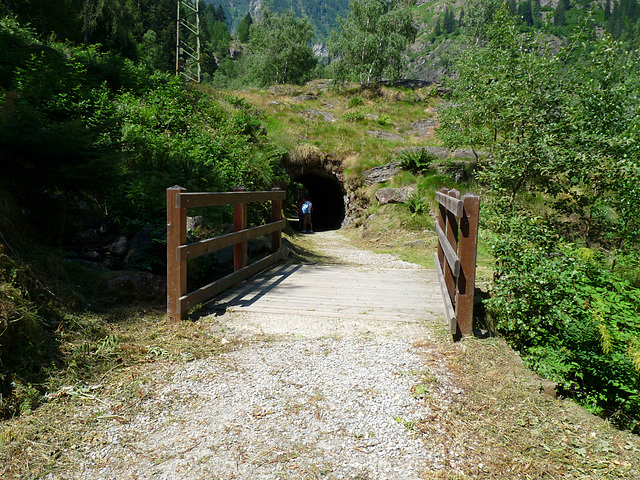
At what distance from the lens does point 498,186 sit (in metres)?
7.62

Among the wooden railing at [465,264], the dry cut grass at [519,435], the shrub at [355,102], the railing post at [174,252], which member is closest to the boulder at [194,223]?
the railing post at [174,252]

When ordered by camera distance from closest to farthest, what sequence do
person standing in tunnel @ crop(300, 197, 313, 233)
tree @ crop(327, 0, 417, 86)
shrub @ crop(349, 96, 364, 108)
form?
1. person standing in tunnel @ crop(300, 197, 313, 233)
2. shrub @ crop(349, 96, 364, 108)
3. tree @ crop(327, 0, 417, 86)

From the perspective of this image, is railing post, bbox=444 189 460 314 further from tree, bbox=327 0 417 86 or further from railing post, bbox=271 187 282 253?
tree, bbox=327 0 417 86

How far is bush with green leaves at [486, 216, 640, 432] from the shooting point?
14.8ft

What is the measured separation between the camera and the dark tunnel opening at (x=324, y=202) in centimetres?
2278

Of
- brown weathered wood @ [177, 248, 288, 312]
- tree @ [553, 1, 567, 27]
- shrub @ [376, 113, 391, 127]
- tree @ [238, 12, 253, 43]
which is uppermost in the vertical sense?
tree @ [553, 1, 567, 27]

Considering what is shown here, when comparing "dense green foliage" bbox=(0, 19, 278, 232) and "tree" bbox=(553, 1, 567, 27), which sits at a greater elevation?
"tree" bbox=(553, 1, 567, 27)

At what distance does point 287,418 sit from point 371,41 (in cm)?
3605

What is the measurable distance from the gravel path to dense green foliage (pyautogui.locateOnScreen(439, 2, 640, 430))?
1.80 meters

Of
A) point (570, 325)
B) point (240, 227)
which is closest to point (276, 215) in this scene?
point (240, 227)

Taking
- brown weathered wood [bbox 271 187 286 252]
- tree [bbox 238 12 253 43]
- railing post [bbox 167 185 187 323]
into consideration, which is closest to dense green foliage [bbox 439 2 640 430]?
railing post [bbox 167 185 187 323]

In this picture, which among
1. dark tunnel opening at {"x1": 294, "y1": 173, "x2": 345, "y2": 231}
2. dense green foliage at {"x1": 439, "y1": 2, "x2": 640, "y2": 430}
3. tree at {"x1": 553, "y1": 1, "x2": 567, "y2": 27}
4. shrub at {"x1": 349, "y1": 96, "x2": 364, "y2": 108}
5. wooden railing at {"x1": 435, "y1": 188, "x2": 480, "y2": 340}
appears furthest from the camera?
tree at {"x1": 553, "y1": 1, "x2": 567, "y2": 27}

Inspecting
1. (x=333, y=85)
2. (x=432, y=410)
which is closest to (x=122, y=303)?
(x=432, y=410)

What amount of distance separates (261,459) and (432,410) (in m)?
1.21
